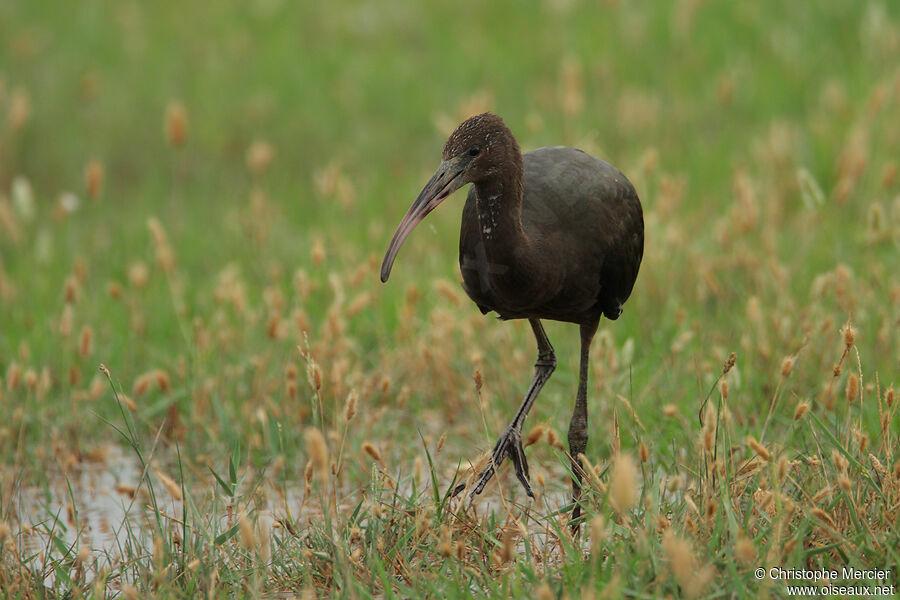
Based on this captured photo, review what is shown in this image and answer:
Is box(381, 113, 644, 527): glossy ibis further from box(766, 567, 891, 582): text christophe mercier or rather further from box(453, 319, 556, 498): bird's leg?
box(766, 567, 891, 582): text christophe mercier

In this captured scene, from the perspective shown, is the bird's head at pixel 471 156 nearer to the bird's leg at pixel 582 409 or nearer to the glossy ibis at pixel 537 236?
the glossy ibis at pixel 537 236

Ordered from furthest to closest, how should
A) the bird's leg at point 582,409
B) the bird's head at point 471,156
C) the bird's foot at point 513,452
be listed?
the bird's leg at point 582,409, the bird's foot at point 513,452, the bird's head at point 471,156

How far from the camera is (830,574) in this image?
3031 mm

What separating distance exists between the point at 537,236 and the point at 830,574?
4.82 feet

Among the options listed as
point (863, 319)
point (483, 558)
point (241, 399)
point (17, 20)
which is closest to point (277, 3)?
point (17, 20)

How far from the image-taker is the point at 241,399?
5.27 meters

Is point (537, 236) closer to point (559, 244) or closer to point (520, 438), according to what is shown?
point (559, 244)

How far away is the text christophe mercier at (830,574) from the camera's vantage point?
298cm

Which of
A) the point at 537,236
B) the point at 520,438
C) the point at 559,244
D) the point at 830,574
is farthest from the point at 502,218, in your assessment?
the point at 830,574

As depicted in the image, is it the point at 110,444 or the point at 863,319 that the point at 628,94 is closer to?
the point at 863,319

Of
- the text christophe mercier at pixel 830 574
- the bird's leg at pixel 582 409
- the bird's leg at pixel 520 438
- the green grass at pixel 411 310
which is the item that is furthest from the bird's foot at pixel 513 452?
the text christophe mercier at pixel 830 574

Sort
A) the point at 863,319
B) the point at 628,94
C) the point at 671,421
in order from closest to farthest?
the point at 671,421
the point at 863,319
the point at 628,94

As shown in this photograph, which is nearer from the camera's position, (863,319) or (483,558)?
(483,558)

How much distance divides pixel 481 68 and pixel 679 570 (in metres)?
7.63
